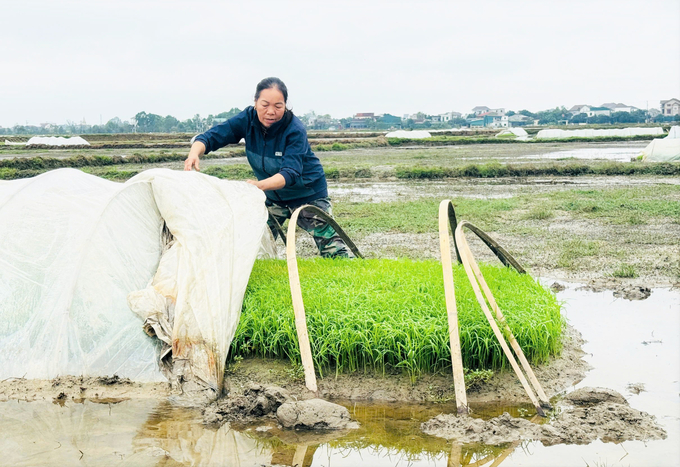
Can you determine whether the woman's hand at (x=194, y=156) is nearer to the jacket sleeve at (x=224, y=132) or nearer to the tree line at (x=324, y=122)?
the jacket sleeve at (x=224, y=132)

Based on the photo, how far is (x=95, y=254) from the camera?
4176 millimetres

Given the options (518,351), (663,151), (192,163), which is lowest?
(518,351)

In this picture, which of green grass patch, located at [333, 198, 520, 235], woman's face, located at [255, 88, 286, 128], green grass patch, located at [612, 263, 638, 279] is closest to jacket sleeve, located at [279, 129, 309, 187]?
woman's face, located at [255, 88, 286, 128]

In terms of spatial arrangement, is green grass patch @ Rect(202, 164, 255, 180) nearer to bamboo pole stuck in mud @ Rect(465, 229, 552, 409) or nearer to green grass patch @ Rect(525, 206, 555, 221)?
green grass patch @ Rect(525, 206, 555, 221)

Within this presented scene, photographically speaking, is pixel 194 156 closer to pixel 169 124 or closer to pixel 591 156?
pixel 591 156

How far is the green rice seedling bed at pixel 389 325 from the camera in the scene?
4.23m

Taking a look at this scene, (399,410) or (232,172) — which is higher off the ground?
(232,172)

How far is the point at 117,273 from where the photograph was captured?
4203 millimetres

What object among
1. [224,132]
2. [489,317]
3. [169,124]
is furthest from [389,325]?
[169,124]

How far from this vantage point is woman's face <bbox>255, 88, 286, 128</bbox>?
500cm

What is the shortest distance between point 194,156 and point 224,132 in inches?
16.6

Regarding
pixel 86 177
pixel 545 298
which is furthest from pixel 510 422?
pixel 86 177

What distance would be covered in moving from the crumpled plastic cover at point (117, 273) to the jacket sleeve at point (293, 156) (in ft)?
1.82

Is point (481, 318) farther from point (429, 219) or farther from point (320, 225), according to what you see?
point (429, 219)
